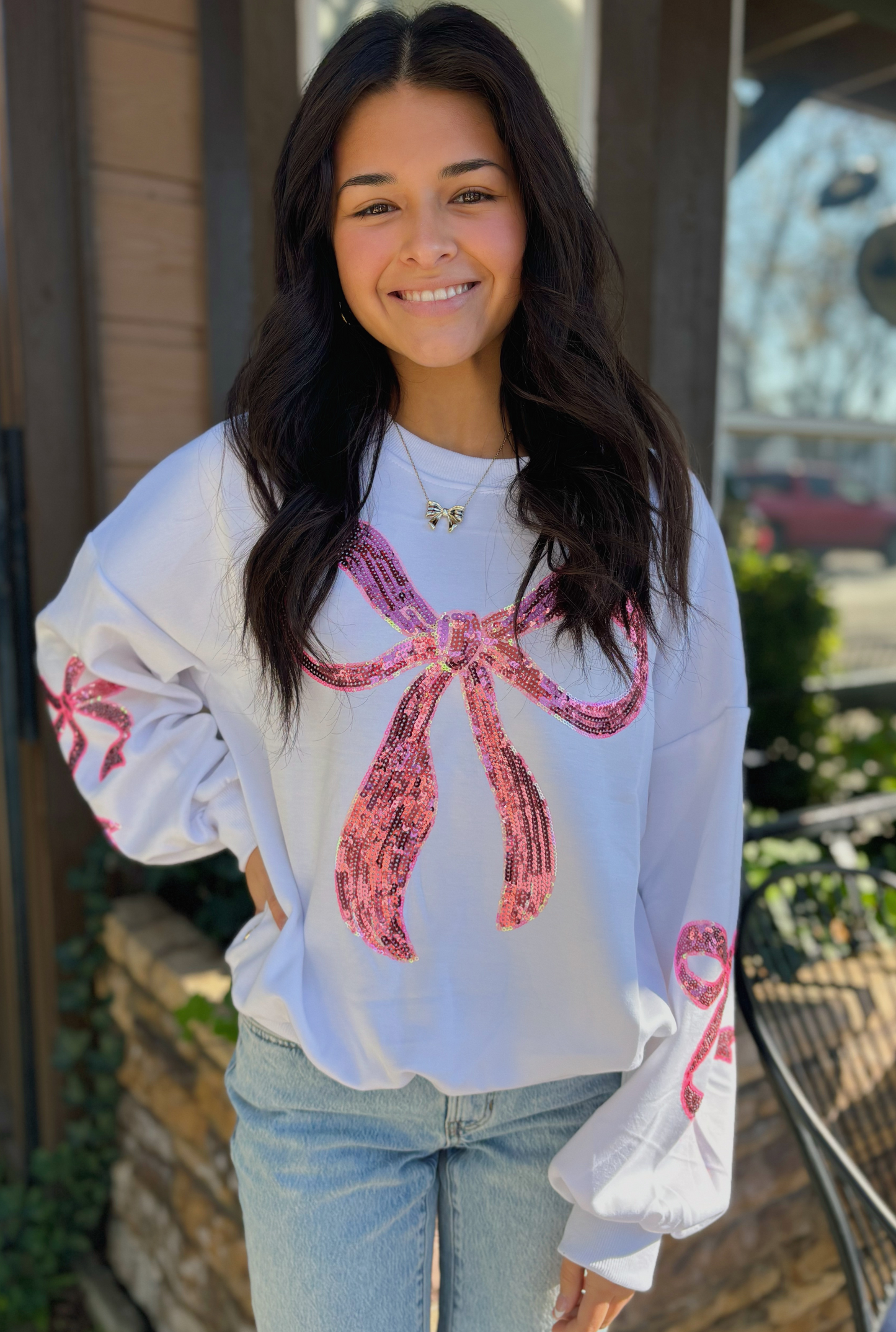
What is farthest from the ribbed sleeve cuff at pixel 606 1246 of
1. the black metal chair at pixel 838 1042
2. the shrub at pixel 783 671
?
the shrub at pixel 783 671

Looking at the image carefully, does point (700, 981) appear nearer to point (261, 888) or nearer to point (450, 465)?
point (261, 888)

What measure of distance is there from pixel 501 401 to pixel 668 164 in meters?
0.80

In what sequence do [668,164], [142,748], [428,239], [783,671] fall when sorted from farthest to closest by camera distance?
[783,671] → [668,164] → [142,748] → [428,239]

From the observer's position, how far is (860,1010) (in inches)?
82.2

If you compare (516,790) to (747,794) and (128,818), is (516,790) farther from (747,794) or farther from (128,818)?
(747,794)

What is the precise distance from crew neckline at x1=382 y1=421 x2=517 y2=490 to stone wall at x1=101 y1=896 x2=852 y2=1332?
1232 mm

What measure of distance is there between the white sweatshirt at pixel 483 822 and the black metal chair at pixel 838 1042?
0.46 meters

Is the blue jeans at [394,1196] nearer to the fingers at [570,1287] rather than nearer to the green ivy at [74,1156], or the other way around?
the fingers at [570,1287]

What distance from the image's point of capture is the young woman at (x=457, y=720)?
3.89 ft

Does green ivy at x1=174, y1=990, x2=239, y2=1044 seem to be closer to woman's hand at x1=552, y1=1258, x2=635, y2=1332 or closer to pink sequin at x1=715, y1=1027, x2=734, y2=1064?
woman's hand at x1=552, y1=1258, x2=635, y2=1332

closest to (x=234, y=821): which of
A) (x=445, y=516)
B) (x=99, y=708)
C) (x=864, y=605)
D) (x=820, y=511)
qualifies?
(x=99, y=708)

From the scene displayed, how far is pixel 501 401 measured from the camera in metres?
1.33

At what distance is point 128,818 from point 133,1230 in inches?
63.1

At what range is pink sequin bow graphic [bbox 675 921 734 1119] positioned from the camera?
125cm
